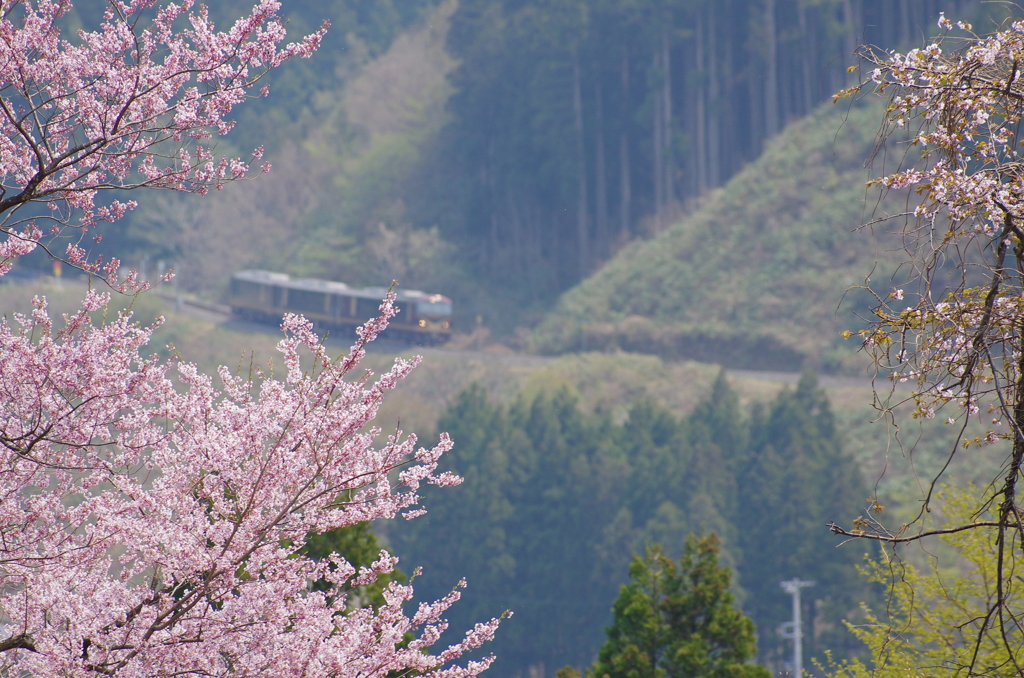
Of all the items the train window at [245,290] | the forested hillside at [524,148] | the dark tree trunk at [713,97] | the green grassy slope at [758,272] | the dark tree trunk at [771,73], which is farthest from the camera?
the dark tree trunk at [713,97]

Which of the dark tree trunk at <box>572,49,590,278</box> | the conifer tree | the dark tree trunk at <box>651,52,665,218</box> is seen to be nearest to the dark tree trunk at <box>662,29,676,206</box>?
the dark tree trunk at <box>651,52,665,218</box>

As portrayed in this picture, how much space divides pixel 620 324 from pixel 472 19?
21678mm

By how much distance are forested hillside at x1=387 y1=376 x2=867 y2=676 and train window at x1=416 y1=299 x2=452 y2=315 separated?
401 inches

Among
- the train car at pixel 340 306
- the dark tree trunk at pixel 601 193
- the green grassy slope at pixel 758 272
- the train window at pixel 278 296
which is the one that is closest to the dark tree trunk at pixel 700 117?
the green grassy slope at pixel 758 272

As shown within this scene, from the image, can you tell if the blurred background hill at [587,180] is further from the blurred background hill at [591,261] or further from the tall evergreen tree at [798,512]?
the tall evergreen tree at [798,512]

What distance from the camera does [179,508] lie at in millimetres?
4422

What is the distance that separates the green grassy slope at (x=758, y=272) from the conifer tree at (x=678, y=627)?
2529 centimetres

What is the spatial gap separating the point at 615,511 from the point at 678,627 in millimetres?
18517

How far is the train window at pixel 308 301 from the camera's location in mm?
42344

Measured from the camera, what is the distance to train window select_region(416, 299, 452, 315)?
1687 inches

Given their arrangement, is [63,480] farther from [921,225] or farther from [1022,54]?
[1022,54]

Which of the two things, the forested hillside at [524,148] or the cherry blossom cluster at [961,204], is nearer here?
the cherry blossom cluster at [961,204]

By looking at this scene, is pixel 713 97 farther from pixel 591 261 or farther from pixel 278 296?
pixel 278 296

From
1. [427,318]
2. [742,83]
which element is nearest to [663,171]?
[742,83]
